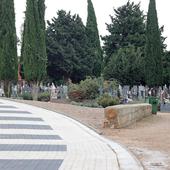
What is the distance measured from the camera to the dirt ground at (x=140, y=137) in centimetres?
1174

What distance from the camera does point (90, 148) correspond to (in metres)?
13.0

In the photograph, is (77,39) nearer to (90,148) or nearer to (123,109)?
(123,109)

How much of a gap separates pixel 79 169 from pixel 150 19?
1772 inches

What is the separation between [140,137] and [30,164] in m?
7.22

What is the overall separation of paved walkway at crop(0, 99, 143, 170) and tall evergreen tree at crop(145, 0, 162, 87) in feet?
109

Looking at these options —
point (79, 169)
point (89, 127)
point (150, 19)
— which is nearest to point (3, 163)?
point (79, 169)

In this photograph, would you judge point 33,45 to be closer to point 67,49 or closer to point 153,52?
point 153,52

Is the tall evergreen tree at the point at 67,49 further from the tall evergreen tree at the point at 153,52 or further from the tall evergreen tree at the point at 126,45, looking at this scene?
the tall evergreen tree at the point at 153,52

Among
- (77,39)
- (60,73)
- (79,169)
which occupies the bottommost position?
(79,169)

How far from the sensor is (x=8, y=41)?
136 ft

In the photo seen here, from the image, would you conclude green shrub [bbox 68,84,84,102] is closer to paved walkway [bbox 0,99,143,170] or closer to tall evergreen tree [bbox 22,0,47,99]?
tall evergreen tree [bbox 22,0,47,99]

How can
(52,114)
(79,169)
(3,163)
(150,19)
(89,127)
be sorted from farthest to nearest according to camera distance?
(150,19), (52,114), (89,127), (3,163), (79,169)

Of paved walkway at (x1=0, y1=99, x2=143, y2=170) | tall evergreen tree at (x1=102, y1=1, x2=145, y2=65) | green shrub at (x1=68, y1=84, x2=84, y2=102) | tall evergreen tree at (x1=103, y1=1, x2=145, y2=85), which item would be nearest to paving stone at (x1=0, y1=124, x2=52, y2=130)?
paved walkway at (x1=0, y1=99, x2=143, y2=170)

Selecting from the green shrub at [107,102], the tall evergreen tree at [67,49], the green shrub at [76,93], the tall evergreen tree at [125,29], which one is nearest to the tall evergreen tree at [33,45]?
the green shrub at [76,93]
